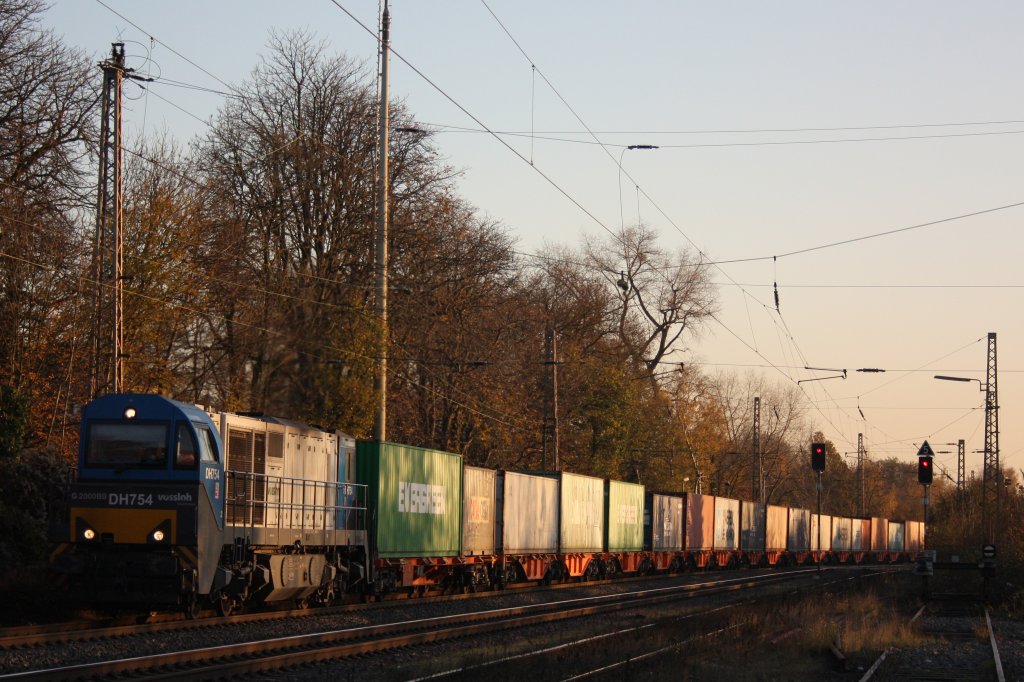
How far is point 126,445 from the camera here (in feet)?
59.5

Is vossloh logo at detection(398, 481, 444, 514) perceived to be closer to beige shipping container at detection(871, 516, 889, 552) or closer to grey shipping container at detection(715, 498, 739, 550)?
grey shipping container at detection(715, 498, 739, 550)

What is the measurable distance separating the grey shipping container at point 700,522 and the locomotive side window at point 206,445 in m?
30.0

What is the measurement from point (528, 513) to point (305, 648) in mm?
16240

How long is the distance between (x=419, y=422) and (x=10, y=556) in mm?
25853

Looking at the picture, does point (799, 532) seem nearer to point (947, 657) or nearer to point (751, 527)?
point (751, 527)

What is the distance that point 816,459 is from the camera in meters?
38.1

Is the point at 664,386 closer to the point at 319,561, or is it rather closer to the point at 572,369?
the point at 572,369

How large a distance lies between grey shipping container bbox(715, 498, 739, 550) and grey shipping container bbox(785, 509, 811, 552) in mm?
8882

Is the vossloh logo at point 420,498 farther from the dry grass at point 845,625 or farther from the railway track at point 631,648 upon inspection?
the dry grass at point 845,625

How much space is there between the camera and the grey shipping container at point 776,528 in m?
57.4

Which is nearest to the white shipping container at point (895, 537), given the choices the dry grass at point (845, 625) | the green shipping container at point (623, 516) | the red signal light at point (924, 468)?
the green shipping container at point (623, 516)

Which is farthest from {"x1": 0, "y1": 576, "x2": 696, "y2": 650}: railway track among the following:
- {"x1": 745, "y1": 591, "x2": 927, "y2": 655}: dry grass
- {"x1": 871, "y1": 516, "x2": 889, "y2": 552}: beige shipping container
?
{"x1": 871, "y1": 516, "x2": 889, "y2": 552}: beige shipping container

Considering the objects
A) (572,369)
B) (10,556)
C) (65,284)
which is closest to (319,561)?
(10,556)

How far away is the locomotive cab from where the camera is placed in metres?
17.3
